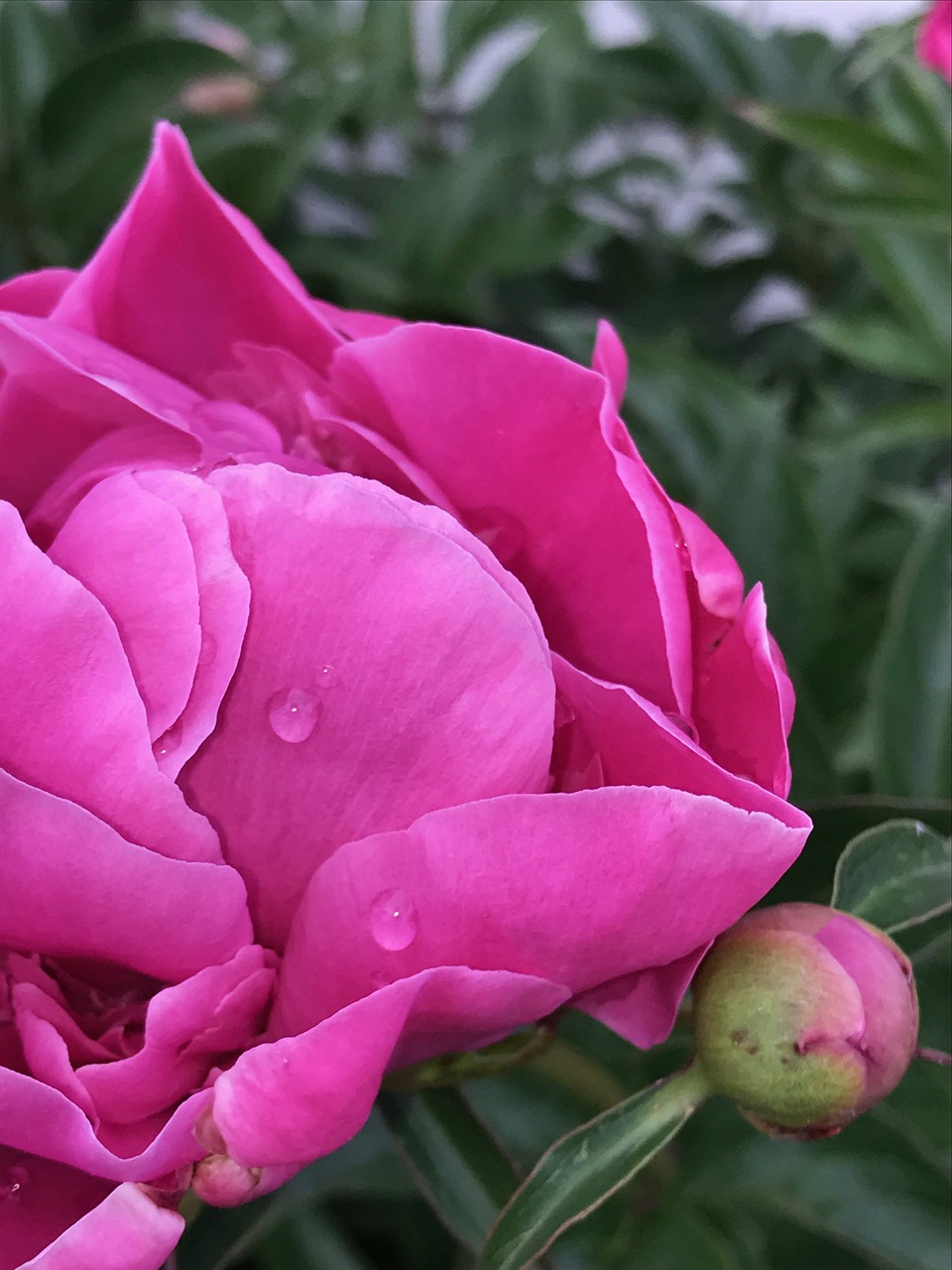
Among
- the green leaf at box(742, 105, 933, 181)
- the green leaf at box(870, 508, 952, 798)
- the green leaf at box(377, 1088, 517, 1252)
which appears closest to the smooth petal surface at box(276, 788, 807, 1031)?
the green leaf at box(377, 1088, 517, 1252)

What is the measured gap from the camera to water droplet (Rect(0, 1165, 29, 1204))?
26cm

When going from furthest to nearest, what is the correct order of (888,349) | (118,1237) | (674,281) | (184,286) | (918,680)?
(674,281) < (888,349) < (918,680) < (184,286) < (118,1237)

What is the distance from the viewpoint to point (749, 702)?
27 cm

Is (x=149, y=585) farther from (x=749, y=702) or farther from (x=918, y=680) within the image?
(x=918, y=680)

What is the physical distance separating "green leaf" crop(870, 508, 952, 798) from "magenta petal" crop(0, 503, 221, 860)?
312 mm

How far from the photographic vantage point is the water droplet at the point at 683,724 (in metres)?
0.27

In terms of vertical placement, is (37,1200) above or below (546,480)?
below

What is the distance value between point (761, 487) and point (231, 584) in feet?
1.22

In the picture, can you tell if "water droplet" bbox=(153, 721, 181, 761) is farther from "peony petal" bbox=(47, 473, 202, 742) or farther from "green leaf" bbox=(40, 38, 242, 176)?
"green leaf" bbox=(40, 38, 242, 176)

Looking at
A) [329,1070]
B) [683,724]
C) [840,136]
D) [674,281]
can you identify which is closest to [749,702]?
[683,724]

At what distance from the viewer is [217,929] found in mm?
254

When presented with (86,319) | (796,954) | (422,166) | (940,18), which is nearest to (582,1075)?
(796,954)

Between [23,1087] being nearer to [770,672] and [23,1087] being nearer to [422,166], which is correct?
[770,672]

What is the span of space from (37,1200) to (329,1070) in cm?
8
